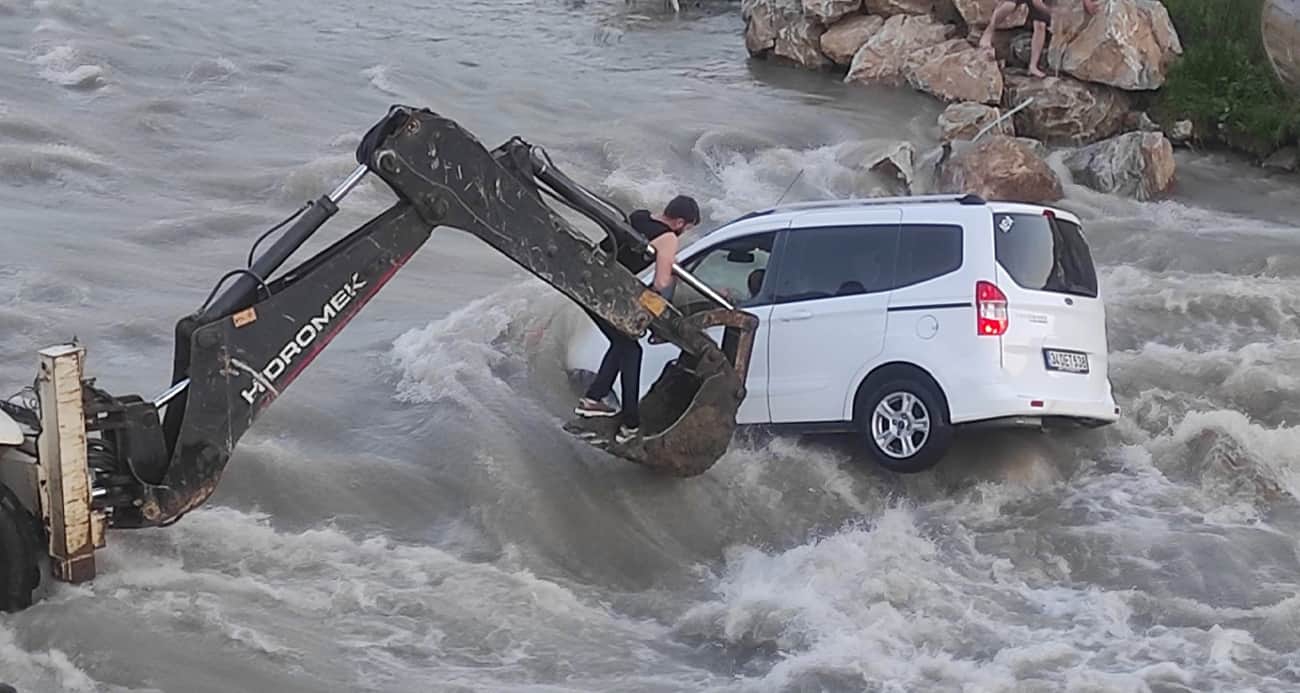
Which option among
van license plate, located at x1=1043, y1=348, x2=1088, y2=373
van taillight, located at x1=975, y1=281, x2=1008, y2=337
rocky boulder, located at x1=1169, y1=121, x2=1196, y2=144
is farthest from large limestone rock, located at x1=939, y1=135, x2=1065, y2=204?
van taillight, located at x1=975, y1=281, x2=1008, y2=337

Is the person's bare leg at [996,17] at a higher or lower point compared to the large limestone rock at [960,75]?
higher

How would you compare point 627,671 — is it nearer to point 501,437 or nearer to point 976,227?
point 501,437

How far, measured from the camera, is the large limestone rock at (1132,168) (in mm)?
19516

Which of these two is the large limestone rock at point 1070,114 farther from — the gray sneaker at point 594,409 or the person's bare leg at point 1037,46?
the gray sneaker at point 594,409

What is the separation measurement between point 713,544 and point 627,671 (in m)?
1.83

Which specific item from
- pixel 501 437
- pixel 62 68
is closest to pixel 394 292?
pixel 501 437

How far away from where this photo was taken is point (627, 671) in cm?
855

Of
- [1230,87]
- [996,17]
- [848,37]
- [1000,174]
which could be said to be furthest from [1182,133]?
[848,37]

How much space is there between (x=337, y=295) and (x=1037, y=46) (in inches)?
664

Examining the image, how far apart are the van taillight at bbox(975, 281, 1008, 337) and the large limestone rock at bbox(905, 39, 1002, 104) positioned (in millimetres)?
13056

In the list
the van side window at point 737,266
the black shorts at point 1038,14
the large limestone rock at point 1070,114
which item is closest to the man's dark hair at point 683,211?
the van side window at point 737,266

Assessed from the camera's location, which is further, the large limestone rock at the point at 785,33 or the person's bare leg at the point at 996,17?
the large limestone rock at the point at 785,33

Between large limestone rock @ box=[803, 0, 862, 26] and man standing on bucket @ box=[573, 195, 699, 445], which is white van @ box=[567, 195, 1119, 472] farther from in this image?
large limestone rock @ box=[803, 0, 862, 26]

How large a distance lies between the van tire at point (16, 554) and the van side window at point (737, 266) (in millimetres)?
5086
